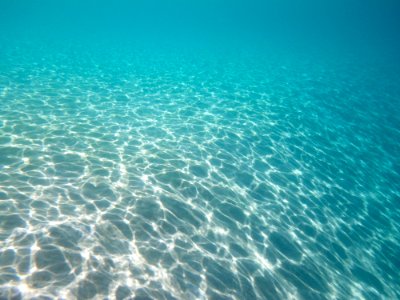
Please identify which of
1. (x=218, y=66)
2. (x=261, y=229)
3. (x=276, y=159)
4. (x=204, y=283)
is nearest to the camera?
(x=204, y=283)

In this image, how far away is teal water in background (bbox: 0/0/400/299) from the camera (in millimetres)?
8164

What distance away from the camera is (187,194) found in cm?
1211

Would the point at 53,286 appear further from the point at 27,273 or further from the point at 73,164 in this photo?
the point at 73,164

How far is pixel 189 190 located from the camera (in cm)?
1238

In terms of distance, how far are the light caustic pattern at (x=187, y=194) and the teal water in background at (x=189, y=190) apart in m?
0.06

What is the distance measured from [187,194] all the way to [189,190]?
31cm

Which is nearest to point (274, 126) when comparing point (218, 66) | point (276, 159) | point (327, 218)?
point (276, 159)

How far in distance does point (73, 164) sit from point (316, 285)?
10.3 metres

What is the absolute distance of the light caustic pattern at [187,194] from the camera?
26.6 feet

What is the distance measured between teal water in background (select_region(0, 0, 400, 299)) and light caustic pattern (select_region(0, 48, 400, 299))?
56mm

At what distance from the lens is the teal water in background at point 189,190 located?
8.16m

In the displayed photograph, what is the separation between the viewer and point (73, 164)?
12.3 meters

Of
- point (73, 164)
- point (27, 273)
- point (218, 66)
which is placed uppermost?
point (27, 273)

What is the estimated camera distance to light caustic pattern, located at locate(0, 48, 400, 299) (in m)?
8.12
